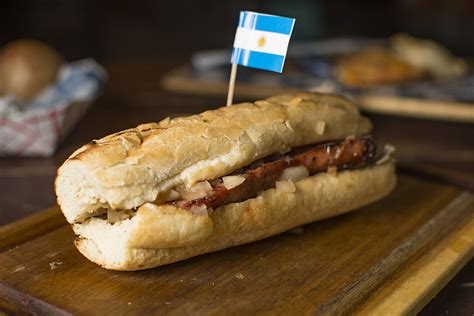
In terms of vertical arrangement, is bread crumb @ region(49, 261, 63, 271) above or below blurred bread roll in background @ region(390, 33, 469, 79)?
below

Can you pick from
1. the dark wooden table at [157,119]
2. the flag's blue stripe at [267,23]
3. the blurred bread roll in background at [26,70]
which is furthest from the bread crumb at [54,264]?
the blurred bread roll in background at [26,70]

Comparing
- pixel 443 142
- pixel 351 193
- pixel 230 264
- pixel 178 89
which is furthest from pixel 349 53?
pixel 230 264

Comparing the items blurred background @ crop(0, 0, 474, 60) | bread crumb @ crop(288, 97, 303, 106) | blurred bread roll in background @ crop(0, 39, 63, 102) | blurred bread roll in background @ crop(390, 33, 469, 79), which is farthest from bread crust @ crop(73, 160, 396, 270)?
blurred background @ crop(0, 0, 474, 60)

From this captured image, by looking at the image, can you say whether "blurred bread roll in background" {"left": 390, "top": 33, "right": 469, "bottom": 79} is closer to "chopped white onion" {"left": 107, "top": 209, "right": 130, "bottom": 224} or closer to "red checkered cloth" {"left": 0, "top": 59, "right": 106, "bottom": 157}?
"red checkered cloth" {"left": 0, "top": 59, "right": 106, "bottom": 157}

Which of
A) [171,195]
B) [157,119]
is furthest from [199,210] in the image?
[157,119]

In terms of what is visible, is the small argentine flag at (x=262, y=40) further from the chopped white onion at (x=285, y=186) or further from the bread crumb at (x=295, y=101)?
the chopped white onion at (x=285, y=186)

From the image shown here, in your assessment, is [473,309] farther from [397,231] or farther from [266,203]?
[266,203]
